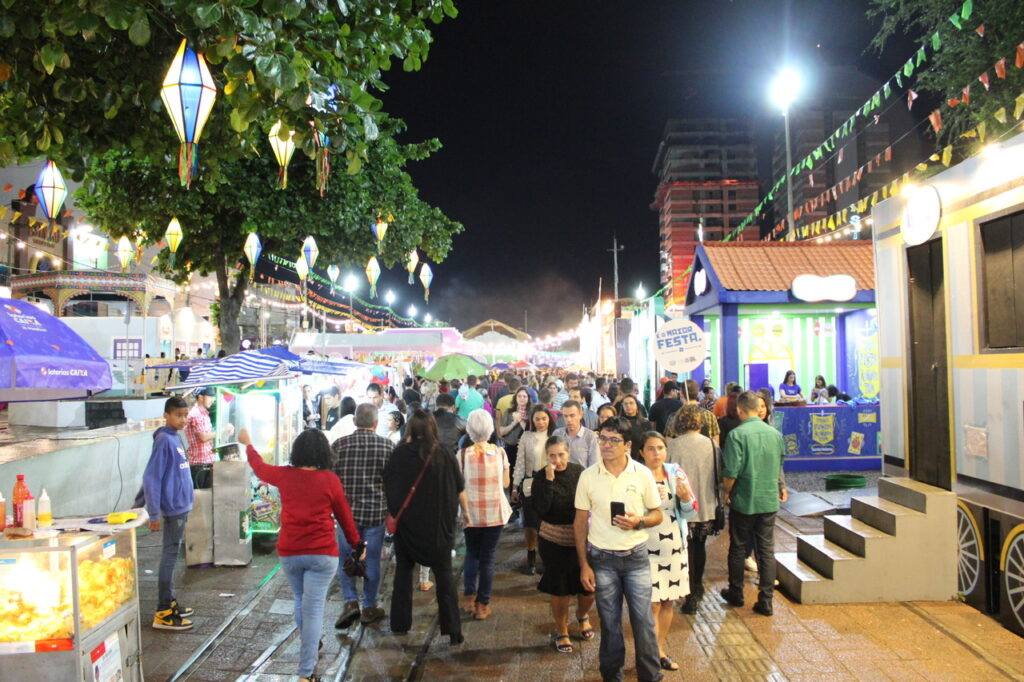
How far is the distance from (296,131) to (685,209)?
100802 millimetres

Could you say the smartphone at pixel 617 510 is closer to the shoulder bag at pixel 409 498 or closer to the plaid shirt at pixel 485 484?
the shoulder bag at pixel 409 498

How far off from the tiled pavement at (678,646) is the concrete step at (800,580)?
96 mm

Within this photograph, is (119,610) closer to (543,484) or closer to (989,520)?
(543,484)

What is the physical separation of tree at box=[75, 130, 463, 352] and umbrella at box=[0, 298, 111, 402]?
8288 millimetres

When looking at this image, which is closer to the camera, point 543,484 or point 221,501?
point 543,484

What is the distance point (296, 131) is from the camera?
4.41 metres

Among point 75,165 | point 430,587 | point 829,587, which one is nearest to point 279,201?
point 75,165

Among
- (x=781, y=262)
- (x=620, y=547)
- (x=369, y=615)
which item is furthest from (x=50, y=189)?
(x=781, y=262)

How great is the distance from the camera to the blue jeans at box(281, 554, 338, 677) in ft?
15.2

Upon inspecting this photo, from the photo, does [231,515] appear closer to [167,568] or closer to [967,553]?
[167,568]

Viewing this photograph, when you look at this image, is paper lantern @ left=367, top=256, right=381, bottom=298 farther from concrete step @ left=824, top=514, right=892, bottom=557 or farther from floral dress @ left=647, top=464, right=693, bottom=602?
floral dress @ left=647, top=464, right=693, bottom=602

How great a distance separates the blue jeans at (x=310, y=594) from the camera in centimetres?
462

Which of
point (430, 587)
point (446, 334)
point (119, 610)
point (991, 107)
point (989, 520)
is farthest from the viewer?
point (446, 334)

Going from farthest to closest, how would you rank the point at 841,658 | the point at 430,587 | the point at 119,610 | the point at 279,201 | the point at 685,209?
the point at 685,209 < the point at 279,201 < the point at 430,587 < the point at 841,658 < the point at 119,610
